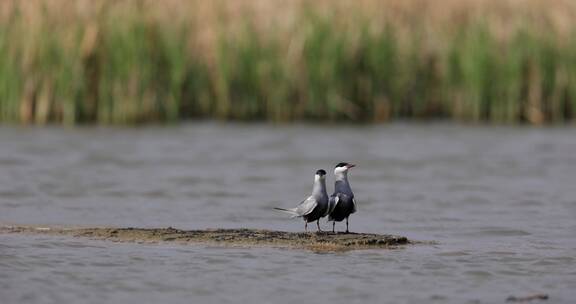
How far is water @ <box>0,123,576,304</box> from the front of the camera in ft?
24.9

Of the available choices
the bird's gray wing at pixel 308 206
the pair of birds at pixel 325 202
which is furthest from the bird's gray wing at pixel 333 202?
the bird's gray wing at pixel 308 206

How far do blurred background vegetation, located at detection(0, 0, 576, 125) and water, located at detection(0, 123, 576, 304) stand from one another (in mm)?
553

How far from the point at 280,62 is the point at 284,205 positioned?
730cm

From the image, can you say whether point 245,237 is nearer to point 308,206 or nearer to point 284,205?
point 308,206

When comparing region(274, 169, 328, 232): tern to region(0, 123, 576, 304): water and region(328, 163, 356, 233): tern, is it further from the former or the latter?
region(0, 123, 576, 304): water

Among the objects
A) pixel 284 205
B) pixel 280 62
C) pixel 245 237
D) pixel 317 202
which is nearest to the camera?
pixel 317 202

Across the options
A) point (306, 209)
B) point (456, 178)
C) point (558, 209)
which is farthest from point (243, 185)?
point (306, 209)

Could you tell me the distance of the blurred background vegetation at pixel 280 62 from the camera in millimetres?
18047

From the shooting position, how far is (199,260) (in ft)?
27.4

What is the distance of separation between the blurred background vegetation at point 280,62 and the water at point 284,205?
0.55 meters

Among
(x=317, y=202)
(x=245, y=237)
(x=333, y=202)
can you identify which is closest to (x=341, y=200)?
(x=333, y=202)

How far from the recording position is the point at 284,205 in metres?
12.0

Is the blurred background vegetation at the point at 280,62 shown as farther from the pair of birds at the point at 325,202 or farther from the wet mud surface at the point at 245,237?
the pair of birds at the point at 325,202

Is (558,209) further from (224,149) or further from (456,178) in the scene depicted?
(224,149)
